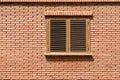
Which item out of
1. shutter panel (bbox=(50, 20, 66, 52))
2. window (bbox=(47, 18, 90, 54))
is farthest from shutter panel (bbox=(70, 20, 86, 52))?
shutter panel (bbox=(50, 20, 66, 52))

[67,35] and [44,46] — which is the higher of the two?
[67,35]

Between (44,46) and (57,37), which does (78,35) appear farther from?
(44,46)

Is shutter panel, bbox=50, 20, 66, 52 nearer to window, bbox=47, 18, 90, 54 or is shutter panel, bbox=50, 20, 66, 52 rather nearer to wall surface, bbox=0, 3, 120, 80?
window, bbox=47, 18, 90, 54

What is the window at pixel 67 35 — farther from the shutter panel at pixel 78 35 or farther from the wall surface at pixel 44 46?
the wall surface at pixel 44 46

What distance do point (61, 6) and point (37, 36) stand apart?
1.38 m

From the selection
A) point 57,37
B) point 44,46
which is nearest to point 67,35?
point 57,37

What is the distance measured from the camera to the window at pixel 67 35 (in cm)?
966

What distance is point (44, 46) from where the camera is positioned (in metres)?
9.66

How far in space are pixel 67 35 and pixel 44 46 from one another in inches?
35.9

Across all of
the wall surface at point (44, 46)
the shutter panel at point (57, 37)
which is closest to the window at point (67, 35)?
the shutter panel at point (57, 37)

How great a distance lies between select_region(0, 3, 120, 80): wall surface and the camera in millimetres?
9594

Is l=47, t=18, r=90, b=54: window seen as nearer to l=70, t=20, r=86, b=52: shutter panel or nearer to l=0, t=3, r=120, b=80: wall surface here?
l=70, t=20, r=86, b=52: shutter panel

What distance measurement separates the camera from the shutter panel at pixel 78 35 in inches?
380

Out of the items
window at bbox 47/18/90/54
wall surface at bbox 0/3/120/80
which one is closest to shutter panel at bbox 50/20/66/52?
window at bbox 47/18/90/54
